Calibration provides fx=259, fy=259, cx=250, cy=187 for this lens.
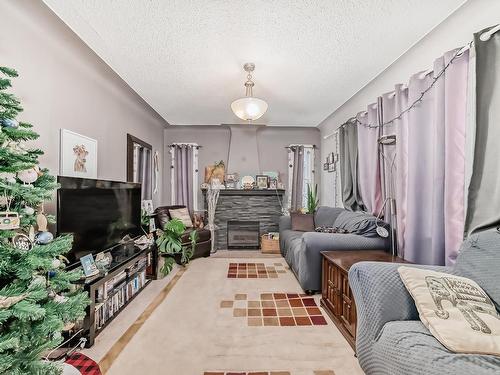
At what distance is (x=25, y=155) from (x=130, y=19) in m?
1.41

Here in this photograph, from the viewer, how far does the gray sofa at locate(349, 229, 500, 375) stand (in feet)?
3.41

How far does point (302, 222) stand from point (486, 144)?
2.93 meters

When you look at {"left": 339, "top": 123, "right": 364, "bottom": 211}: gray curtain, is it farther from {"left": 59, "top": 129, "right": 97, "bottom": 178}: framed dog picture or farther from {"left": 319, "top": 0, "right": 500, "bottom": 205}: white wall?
{"left": 59, "top": 129, "right": 97, "bottom": 178}: framed dog picture

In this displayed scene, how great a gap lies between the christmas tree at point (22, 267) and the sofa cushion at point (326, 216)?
11.4 ft

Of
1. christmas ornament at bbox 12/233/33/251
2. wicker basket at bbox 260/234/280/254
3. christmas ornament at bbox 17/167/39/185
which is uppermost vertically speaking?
christmas ornament at bbox 17/167/39/185

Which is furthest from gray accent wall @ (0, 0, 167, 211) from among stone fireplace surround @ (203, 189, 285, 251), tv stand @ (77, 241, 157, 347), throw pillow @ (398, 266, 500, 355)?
throw pillow @ (398, 266, 500, 355)

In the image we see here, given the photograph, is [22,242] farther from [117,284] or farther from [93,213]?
[117,284]

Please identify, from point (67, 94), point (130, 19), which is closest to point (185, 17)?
point (130, 19)

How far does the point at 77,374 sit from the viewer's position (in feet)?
3.93

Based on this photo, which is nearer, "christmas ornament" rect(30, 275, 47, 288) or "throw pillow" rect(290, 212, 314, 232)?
"christmas ornament" rect(30, 275, 47, 288)

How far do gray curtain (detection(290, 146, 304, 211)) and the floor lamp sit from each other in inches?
94.7

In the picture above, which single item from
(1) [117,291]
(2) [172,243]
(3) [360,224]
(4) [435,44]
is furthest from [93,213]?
(4) [435,44]

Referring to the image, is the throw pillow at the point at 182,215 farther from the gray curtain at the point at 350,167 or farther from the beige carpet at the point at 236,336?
the gray curtain at the point at 350,167

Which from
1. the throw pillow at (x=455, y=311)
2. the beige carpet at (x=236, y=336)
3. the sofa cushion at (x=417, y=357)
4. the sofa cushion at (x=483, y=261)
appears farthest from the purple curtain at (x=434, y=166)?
the beige carpet at (x=236, y=336)
